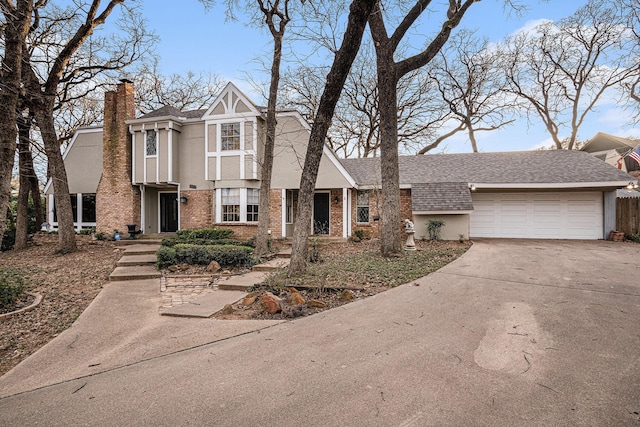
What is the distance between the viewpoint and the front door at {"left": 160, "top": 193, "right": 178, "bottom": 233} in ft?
54.2

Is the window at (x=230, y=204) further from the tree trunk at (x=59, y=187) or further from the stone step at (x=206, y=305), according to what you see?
the stone step at (x=206, y=305)

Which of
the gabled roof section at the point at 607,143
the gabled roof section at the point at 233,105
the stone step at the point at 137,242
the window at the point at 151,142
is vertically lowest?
the stone step at the point at 137,242

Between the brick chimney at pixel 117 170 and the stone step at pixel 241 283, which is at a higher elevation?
the brick chimney at pixel 117 170

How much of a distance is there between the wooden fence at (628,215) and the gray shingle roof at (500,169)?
4.57 feet

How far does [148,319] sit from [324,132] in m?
4.68

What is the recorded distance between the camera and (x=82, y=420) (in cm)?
256

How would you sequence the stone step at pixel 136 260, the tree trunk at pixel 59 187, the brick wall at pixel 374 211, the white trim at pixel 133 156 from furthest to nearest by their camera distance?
1. the white trim at pixel 133 156
2. the brick wall at pixel 374 211
3. the tree trunk at pixel 59 187
4. the stone step at pixel 136 260

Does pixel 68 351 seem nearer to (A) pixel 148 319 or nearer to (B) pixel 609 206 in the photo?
(A) pixel 148 319

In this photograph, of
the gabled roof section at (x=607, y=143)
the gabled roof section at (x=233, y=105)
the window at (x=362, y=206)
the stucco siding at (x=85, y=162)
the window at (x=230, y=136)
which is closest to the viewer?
the gabled roof section at (x=233, y=105)

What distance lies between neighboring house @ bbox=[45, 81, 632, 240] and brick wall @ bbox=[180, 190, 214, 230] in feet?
0.15

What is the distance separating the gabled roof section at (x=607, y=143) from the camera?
2538 cm

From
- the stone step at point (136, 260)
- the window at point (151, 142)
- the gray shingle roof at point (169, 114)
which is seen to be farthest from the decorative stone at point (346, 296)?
the gray shingle roof at point (169, 114)

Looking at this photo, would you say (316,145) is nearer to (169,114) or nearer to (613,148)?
(169,114)

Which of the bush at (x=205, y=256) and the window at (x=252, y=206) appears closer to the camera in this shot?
the bush at (x=205, y=256)
